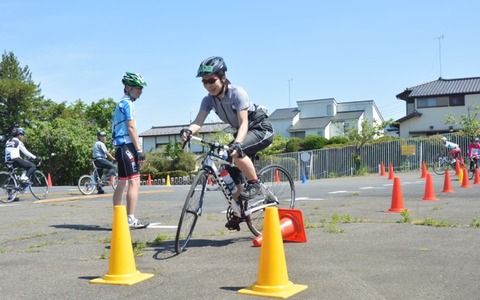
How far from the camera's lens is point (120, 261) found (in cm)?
464

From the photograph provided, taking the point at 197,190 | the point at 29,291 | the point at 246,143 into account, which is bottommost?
the point at 29,291

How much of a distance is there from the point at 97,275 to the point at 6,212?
685 centimetres

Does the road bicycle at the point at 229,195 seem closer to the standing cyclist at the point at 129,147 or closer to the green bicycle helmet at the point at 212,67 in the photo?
the green bicycle helmet at the point at 212,67

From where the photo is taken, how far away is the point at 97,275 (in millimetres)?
4941

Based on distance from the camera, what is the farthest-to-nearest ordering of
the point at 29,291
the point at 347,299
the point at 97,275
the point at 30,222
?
the point at 30,222
the point at 97,275
the point at 29,291
the point at 347,299

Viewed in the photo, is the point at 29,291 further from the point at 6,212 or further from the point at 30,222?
the point at 6,212

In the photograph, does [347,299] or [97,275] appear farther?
[97,275]

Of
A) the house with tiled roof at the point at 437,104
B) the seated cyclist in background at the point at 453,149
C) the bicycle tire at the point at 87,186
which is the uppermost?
the house with tiled roof at the point at 437,104

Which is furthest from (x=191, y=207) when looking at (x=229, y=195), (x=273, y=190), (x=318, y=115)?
(x=318, y=115)

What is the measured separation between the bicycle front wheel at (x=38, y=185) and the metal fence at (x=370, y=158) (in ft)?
76.3

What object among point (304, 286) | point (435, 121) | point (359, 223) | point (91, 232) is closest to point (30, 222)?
point (91, 232)

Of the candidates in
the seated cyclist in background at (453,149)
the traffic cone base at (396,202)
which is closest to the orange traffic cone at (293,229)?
the traffic cone base at (396,202)

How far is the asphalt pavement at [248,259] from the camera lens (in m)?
4.22

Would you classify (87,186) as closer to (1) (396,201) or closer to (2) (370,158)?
(1) (396,201)
